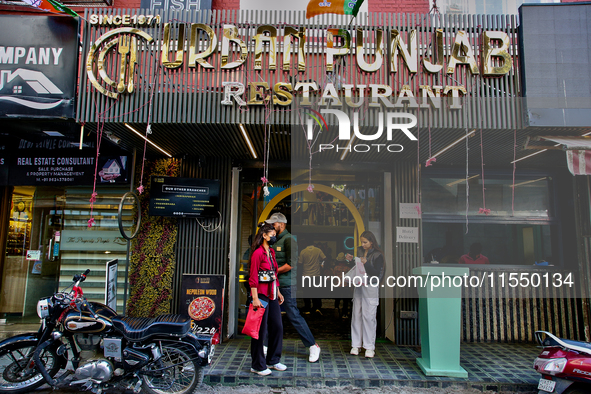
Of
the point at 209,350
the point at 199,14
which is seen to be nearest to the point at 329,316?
the point at 209,350

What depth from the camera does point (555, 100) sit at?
5.50 m

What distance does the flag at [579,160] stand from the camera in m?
5.25

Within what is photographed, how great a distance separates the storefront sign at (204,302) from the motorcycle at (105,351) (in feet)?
5.88

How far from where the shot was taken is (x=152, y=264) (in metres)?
6.75

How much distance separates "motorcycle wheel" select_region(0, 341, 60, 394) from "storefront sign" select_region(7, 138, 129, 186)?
3205 mm

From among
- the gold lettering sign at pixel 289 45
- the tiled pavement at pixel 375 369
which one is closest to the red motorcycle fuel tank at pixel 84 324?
the tiled pavement at pixel 375 369

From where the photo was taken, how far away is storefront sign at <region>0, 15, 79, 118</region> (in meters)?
5.38

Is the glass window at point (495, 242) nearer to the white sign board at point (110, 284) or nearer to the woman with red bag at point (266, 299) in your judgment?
the woman with red bag at point (266, 299)

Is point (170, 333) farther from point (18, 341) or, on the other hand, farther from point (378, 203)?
Answer: point (378, 203)

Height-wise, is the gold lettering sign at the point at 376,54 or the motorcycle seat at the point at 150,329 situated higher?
the gold lettering sign at the point at 376,54

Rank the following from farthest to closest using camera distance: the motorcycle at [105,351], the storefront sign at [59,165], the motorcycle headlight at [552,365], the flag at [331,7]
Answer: the storefront sign at [59,165], the flag at [331,7], the motorcycle at [105,351], the motorcycle headlight at [552,365]

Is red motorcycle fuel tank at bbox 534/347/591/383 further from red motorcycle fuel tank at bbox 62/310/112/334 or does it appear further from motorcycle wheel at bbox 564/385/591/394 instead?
red motorcycle fuel tank at bbox 62/310/112/334

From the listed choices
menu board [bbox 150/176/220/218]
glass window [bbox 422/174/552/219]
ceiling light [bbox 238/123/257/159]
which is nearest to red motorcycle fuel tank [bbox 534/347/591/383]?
glass window [bbox 422/174/552/219]

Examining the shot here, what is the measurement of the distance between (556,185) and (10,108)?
9285mm
